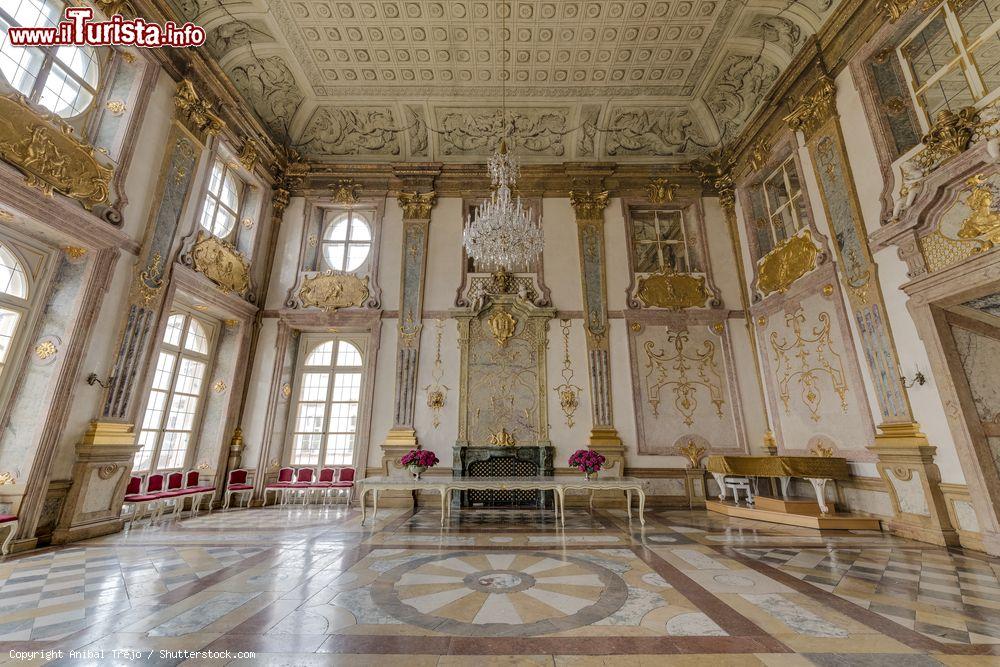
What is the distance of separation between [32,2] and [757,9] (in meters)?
9.75

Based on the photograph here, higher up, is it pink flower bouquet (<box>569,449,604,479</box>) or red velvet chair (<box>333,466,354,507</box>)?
pink flower bouquet (<box>569,449,604,479</box>)

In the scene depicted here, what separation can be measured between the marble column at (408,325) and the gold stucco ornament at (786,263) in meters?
6.52

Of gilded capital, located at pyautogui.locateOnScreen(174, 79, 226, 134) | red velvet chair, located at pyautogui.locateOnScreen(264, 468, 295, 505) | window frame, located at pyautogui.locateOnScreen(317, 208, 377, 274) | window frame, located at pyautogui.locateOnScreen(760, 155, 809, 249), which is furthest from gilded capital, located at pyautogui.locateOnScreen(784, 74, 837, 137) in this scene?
red velvet chair, located at pyautogui.locateOnScreen(264, 468, 295, 505)

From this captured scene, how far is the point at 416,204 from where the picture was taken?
8516 millimetres

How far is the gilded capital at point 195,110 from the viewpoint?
5992 mm

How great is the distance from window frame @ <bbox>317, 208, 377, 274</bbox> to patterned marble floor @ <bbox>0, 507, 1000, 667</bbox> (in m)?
5.37

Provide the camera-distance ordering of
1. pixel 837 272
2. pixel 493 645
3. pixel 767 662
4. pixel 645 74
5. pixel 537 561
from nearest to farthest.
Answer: pixel 767 662 < pixel 493 645 < pixel 537 561 < pixel 837 272 < pixel 645 74

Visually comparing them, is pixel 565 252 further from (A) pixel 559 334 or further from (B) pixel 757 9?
(B) pixel 757 9

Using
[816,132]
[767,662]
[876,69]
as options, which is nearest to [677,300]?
[816,132]

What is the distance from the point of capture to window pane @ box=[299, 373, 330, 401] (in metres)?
7.95

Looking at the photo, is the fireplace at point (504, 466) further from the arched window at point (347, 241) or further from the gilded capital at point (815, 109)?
the gilded capital at point (815, 109)

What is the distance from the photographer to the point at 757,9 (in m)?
6.50

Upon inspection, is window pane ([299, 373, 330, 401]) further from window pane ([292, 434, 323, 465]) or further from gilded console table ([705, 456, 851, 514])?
gilded console table ([705, 456, 851, 514])

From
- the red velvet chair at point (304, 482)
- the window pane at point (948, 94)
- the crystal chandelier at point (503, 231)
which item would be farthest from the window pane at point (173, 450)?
the window pane at point (948, 94)
